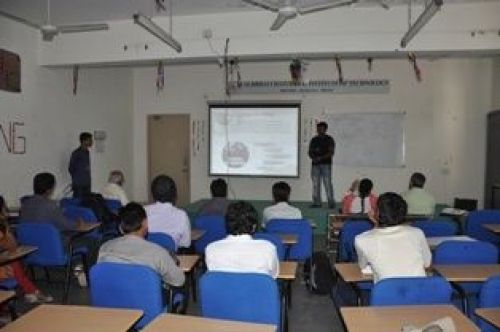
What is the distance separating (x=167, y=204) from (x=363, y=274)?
1.86 metres

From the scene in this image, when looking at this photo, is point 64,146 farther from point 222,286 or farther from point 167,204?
point 222,286

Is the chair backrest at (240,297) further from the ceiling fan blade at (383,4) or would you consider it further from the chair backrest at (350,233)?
the ceiling fan blade at (383,4)

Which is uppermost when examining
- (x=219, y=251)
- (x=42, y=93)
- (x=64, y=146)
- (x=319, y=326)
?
(x=42, y=93)

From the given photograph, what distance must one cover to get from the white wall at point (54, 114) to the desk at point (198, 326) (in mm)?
5220

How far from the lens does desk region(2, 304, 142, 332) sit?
77.7 inches

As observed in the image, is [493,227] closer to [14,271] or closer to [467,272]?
[467,272]

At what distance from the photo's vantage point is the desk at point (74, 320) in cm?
197

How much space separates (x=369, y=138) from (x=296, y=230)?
5.19 metres

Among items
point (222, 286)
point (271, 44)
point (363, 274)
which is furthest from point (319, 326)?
point (271, 44)

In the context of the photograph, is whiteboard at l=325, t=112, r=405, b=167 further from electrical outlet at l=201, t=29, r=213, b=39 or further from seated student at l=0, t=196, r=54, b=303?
seated student at l=0, t=196, r=54, b=303

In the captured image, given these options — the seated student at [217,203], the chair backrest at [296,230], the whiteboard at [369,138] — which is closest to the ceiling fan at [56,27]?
the seated student at [217,203]

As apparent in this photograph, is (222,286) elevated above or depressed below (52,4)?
Result: below

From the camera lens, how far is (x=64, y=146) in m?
7.77

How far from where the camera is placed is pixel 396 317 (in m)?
2.13
